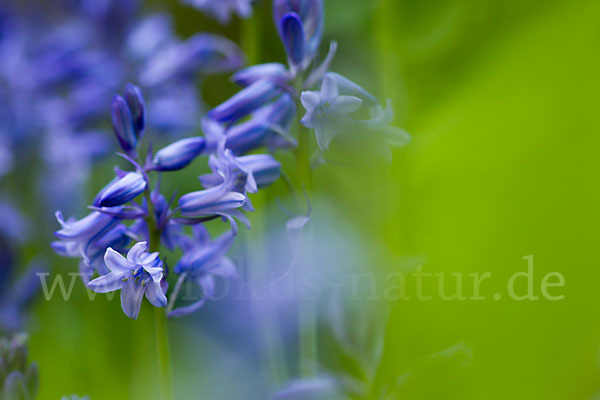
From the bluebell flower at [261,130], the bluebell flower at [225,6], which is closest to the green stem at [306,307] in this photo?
the bluebell flower at [261,130]

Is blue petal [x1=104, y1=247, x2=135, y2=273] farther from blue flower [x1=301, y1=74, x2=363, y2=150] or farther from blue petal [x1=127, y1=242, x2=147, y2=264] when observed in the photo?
blue flower [x1=301, y1=74, x2=363, y2=150]

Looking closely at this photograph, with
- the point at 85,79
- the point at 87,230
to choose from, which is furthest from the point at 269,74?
the point at 85,79

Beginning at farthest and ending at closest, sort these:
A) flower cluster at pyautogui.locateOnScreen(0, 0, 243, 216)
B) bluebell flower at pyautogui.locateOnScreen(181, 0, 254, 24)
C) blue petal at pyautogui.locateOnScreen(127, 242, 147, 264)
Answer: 1. flower cluster at pyautogui.locateOnScreen(0, 0, 243, 216)
2. bluebell flower at pyautogui.locateOnScreen(181, 0, 254, 24)
3. blue petal at pyautogui.locateOnScreen(127, 242, 147, 264)

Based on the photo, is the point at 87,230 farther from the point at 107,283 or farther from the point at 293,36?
the point at 293,36

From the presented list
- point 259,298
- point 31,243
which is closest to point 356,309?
point 259,298

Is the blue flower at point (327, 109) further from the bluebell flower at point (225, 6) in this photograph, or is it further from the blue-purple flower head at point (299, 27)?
the bluebell flower at point (225, 6)

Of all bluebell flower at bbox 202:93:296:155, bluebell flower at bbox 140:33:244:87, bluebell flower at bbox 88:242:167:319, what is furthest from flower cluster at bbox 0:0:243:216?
bluebell flower at bbox 88:242:167:319

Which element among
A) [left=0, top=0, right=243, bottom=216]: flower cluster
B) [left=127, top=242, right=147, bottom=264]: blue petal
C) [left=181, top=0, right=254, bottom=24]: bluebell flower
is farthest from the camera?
[left=0, top=0, right=243, bottom=216]: flower cluster
